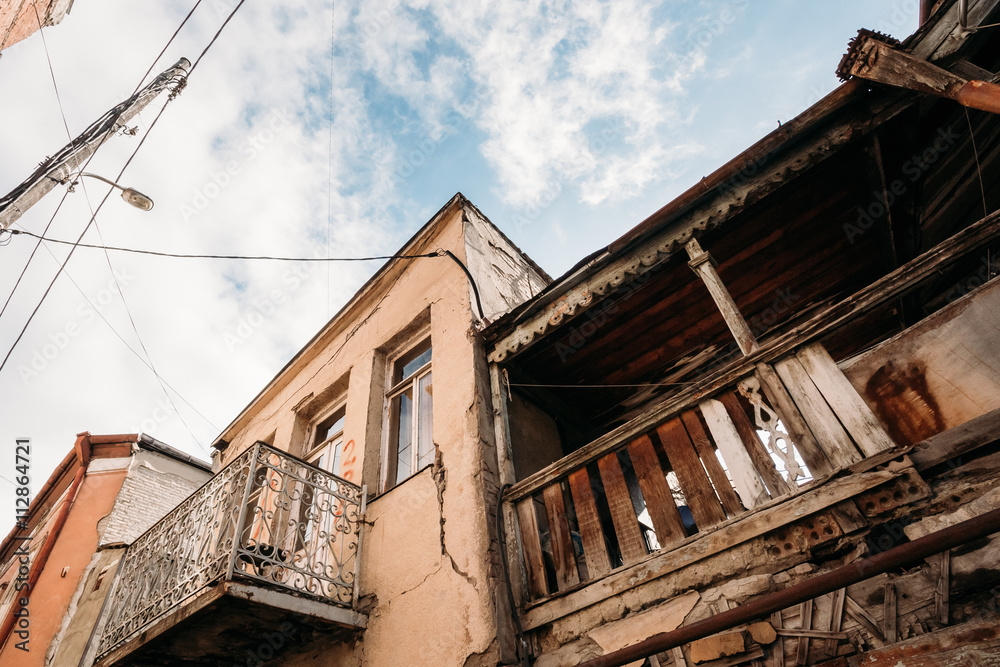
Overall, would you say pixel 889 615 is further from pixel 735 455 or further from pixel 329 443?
pixel 329 443

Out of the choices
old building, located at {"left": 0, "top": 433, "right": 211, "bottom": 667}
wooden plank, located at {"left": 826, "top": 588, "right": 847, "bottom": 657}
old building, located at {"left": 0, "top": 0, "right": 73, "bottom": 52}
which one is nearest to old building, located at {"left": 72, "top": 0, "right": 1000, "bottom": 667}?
wooden plank, located at {"left": 826, "top": 588, "right": 847, "bottom": 657}

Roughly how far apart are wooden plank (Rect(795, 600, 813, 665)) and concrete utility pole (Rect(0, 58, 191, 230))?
27.0 feet

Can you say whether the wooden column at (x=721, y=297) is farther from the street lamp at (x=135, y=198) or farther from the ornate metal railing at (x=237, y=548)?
the street lamp at (x=135, y=198)

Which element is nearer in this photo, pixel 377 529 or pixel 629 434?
pixel 629 434

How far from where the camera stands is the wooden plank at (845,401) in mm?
2953

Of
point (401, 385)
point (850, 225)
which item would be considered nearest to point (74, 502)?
point (401, 385)

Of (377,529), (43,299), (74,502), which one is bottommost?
(377,529)

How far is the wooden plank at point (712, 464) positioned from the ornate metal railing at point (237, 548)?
11.0 feet

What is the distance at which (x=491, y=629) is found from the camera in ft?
12.4

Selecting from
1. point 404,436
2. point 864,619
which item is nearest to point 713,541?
point 864,619

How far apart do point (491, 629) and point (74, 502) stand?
988cm

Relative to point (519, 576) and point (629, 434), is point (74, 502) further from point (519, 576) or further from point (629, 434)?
point (629, 434)

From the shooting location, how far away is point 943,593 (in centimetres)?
241

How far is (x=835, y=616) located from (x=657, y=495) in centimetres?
126
